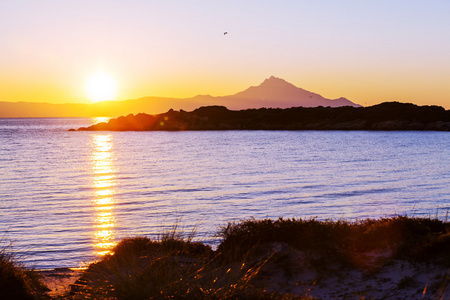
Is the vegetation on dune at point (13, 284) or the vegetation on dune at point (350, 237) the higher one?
the vegetation on dune at point (350, 237)

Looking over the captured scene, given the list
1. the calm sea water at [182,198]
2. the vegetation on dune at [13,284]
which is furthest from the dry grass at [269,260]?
the calm sea water at [182,198]

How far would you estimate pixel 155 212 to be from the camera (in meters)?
23.5

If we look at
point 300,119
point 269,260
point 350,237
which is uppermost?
point 300,119

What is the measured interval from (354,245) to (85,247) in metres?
9.52

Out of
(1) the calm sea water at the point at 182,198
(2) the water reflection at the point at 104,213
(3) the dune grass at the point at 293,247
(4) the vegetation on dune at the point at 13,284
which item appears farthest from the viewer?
(1) the calm sea water at the point at 182,198

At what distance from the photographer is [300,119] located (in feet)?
538

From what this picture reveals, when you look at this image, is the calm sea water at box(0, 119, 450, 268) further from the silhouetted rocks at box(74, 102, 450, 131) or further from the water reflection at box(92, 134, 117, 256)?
the silhouetted rocks at box(74, 102, 450, 131)

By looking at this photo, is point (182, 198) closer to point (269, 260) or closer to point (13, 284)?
point (269, 260)

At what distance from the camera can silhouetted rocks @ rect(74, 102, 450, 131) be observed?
145m

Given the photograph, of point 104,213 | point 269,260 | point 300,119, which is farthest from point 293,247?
point 300,119

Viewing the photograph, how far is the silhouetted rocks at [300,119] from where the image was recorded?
14512 centimetres

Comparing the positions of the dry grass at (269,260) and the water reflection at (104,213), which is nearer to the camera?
the dry grass at (269,260)

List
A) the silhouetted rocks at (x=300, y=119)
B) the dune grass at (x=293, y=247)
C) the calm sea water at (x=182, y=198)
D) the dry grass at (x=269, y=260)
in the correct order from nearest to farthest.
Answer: the dry grass at (x=269, y=260), the dune grass at (x=293, y=247), the calm sea water at (x=182, y=198), the silhouetted rocks at (x=300, y=119)

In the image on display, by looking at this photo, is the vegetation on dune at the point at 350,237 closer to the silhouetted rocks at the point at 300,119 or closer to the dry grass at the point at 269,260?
the dry grass at the point at 269,260
